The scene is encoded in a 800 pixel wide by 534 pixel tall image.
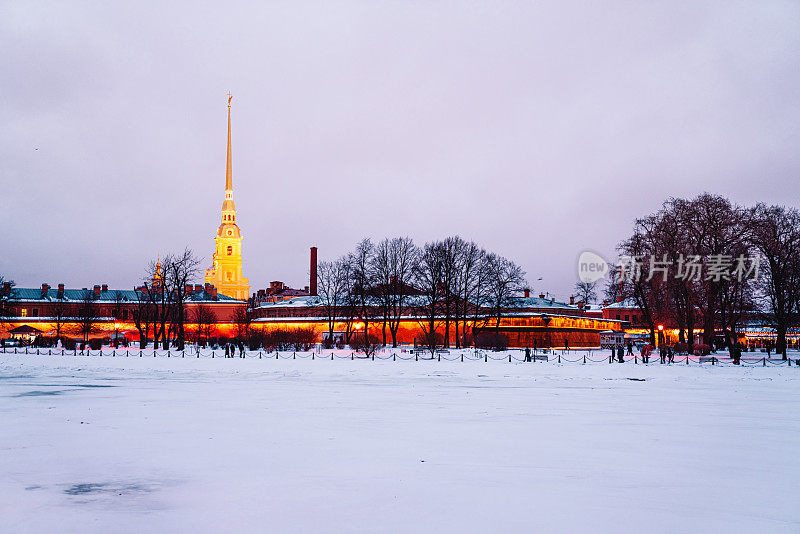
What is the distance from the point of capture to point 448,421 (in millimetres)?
14594

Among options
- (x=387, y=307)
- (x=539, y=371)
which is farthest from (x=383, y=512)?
(x=387, y=307)

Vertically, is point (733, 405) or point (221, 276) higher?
point (221, 276)

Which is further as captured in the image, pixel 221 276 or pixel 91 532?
pixel 221 276

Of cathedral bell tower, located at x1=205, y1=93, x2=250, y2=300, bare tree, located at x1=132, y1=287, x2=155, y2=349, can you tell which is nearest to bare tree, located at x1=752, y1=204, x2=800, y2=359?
bare tree, located at x1=132, y1=287, x2=155, y2=349

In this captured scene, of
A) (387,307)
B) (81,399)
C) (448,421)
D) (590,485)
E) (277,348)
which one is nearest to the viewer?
(590,485)

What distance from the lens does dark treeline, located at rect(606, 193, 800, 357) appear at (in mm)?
48500

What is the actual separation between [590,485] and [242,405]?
455 inches

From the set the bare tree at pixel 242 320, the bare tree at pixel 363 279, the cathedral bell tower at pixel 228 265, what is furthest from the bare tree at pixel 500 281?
the cathedral bell tower at pixel 228 265

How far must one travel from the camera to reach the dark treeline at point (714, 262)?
48.5 meters

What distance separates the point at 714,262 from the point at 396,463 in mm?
44779

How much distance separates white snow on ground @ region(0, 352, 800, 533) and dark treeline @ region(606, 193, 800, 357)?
29.5 metres

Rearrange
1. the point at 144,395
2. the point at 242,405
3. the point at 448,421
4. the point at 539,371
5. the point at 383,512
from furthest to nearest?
the point at 539,371, the point at 144,395, the point at 242,405, the point at 448,421, the point at 383,512

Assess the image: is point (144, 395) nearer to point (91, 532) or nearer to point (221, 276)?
point (91, 532)

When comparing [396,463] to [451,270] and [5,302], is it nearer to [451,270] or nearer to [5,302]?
[451,270]
